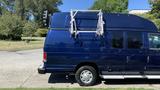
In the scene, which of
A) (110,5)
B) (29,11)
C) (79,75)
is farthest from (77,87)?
(29,11)

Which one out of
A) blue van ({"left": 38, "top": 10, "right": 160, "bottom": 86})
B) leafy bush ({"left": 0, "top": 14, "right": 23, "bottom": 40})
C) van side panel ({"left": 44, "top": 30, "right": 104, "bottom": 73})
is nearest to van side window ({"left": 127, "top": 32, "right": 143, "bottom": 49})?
blue van ({"left": 38, "top": 10, "right": 160, "bottom": 86})

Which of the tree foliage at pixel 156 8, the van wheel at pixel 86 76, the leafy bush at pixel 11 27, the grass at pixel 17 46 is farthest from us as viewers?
the leafy bush at pixel 11 27

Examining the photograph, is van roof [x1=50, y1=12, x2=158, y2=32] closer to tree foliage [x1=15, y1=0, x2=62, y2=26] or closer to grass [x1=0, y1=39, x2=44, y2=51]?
grass [x1=0, y1=39, x2=44, y2=51]

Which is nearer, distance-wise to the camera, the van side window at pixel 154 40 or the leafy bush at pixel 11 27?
the van side window at pixel 154 40

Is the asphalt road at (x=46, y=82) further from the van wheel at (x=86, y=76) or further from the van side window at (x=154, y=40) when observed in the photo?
the van side window at (x=154, y=40)

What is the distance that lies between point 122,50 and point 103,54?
0.66 meters

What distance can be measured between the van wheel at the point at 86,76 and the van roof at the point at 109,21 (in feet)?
4.77

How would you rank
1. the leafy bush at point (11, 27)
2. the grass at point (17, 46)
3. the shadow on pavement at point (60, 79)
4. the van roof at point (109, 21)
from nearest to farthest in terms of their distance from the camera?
the van roof at point (109, 21) → the shadow on pavement at point (60, 79) → the grass at point (17, 46) → the leafy bush at point (11, 27)

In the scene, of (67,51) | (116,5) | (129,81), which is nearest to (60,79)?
(67,51)

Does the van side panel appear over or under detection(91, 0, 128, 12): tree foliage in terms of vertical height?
under

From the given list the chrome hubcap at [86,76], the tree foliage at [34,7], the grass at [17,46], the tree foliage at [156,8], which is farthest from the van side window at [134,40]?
the tree foliage at [34,7]

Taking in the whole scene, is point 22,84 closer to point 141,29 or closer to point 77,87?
point 77,87

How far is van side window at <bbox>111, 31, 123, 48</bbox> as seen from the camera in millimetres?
13172

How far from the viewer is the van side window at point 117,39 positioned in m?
13.2
